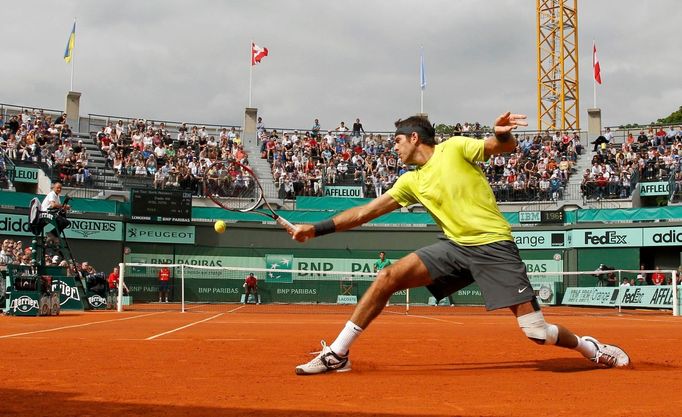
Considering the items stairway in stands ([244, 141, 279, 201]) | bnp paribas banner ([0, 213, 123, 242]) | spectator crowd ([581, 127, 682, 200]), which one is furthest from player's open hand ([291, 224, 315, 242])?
spectator crowd ([581, 127, 682, 200])

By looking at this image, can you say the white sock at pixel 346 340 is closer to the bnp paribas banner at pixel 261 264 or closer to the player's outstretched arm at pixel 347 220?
the player's outstretched arm at pixel 347 220

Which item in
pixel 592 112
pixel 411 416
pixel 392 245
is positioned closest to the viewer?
pixel 411 416

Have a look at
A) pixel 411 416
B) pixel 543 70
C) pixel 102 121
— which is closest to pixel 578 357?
pixel 411 416

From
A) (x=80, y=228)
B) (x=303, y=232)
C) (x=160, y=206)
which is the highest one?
(x=160, y=206)

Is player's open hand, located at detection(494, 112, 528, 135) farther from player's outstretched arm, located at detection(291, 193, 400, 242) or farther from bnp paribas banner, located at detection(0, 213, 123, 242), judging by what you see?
bnp paribas banner, located at detection(0, 213, 123, 242)

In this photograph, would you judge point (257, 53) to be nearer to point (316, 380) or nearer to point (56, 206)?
point (56, 206)

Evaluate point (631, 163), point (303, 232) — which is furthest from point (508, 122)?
point (631, 163)

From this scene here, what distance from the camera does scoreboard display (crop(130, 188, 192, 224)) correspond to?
34125mm

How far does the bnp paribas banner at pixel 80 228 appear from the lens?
3105 centimetres

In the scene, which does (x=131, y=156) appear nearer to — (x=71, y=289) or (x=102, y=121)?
(x=102, y=121)

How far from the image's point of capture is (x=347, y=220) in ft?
24.4

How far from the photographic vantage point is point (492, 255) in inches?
275

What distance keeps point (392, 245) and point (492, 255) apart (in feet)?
99.2

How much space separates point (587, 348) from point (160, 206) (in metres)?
→ 29.0
